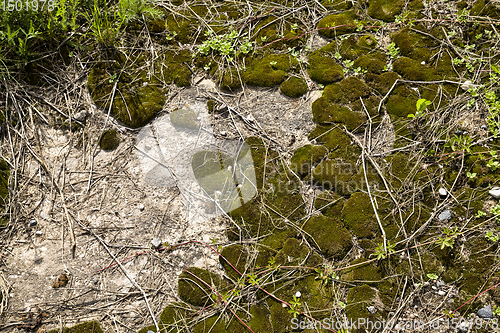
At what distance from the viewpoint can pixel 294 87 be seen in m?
3.10

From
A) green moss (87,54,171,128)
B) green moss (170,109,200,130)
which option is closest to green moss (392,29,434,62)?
green moss (170,109,200,130)

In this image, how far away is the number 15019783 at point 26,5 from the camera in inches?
116

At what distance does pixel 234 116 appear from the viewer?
3043mm

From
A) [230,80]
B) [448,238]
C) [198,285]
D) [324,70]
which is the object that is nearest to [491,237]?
[448,238]

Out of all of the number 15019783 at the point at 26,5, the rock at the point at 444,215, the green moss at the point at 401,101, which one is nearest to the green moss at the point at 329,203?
the rock at the point at 444,215

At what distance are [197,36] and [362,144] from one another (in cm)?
217

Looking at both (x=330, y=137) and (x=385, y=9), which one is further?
(x=385, y=9)

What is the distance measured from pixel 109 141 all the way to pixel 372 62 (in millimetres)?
2856

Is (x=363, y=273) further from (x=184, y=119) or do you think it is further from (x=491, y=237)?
(x=184, y=119)

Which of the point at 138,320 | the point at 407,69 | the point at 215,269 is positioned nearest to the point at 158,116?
the point at 215,269

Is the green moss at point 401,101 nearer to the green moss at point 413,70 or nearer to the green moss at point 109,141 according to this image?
the green moss at point 413,70

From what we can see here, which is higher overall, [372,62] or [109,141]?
[372,62]

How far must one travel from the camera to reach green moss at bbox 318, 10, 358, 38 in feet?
10.9

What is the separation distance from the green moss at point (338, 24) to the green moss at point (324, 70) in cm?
35
